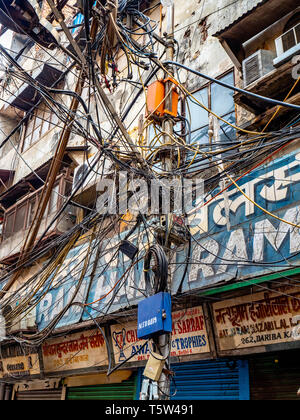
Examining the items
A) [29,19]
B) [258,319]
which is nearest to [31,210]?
[29,19]

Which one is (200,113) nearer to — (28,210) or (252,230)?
(252,230)

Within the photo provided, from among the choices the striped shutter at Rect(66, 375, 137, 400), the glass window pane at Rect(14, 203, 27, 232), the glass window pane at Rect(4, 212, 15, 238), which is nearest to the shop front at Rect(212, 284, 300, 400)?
the striped shutter at Rect(66, 375, 137, 400)

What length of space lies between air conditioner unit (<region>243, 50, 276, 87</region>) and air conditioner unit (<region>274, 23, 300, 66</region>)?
0.34 metres

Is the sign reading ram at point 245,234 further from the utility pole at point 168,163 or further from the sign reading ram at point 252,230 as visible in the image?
the utility pole at point 168,163

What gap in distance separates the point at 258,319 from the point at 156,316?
1.73m

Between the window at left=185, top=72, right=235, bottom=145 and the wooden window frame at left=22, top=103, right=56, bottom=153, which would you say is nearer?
the window at left=185, top=72, right=235, bottom=145

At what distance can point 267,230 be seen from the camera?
19.8 ft

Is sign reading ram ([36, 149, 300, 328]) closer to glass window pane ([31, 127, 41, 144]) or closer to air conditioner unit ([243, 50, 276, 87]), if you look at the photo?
air conditioner unit ([243, 50, 276, 87])

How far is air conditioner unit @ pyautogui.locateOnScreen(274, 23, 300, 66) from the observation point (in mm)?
6414

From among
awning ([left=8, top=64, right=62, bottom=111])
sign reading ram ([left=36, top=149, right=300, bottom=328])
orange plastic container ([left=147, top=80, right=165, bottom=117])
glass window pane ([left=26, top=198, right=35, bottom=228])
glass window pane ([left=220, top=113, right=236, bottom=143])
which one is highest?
awning ([left=8, top=64, right=62, bottom=111])

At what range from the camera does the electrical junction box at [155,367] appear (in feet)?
15.5

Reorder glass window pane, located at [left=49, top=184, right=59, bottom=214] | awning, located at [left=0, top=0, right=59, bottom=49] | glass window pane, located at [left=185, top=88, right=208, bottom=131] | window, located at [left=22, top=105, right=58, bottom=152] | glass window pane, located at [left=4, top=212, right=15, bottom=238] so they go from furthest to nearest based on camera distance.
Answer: window, located at [left=22, top=105, right=58, bottom=152]
glass window pane, located at [left=4, top=212, right=15, bottom=238]
glass window pane, located at [left=49, top=184, right=59, bottom=214]
glass window pane, located at [left=185, top=88, right=208, bottom=131]
awning, located at [left=0, top=0, right=59, bottom=49]
